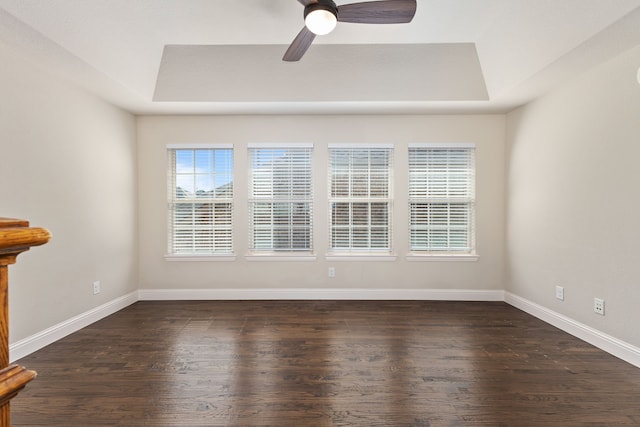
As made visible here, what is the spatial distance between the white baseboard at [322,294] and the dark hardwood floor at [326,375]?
60 centimetres

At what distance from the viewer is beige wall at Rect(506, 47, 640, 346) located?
2420mm

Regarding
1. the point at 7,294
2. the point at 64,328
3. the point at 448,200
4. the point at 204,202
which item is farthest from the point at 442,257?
the point at 64,328

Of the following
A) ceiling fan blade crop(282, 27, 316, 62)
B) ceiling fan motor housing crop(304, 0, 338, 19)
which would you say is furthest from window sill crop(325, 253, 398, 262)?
ceiling fan motor housing crop(304, 0, 338, 19)

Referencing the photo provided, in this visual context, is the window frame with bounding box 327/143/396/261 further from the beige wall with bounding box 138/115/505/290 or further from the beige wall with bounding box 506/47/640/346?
the beige wall with bounding box 506/47/640/346

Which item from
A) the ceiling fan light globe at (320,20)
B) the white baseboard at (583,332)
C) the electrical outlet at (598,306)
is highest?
the ceiling fan light globe at (320,20)

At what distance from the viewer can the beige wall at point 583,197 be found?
2.42m

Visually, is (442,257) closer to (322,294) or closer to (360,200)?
(360,200)

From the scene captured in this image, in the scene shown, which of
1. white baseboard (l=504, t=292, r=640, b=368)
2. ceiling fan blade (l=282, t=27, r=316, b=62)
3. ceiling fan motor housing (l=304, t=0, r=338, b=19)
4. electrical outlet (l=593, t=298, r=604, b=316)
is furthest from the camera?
electrical outlet (l=593, t=298, r=604, b=316)

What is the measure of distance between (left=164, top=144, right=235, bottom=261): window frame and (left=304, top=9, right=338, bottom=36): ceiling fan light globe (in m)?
2.25

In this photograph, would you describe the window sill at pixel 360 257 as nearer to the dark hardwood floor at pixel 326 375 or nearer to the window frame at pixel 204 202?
the dark hardwood floor at pixel 326 375

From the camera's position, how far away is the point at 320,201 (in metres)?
3.94

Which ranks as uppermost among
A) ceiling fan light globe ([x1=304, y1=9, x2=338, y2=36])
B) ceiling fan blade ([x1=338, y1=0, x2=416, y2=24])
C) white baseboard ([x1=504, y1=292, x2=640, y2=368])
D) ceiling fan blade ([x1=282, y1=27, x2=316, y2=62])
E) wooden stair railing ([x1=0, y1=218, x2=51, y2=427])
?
ceiling fan blade ([x1=338, y1=0, x2=416, y2=24])

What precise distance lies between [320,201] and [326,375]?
7.33ft

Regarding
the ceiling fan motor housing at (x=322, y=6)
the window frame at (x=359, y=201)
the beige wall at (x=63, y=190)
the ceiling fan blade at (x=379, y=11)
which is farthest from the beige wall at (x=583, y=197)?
the beige wall at (x=63, y=190)
